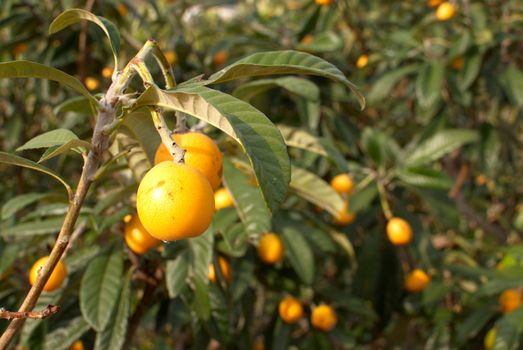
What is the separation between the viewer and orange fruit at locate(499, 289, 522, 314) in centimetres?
168

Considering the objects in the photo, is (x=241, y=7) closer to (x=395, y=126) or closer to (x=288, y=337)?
(x=395, y=126)

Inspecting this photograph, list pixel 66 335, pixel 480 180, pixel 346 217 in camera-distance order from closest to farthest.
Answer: pixel 66 335, pixel 346 217, pixel 480 180

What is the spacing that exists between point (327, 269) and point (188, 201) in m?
2.11

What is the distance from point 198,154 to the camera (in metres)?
0.63

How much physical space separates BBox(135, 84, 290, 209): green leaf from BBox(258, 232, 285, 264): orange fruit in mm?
816

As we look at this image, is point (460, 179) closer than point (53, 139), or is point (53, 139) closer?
point (53, 139)

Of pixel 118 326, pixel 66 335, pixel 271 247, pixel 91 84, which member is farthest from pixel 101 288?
pixel 91 84

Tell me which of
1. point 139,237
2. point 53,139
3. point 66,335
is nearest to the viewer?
point 53,139

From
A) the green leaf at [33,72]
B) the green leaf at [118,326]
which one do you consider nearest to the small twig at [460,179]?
the green leaf at [118,326]

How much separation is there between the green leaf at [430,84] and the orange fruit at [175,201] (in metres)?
1.62

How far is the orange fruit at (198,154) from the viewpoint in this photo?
62 cm

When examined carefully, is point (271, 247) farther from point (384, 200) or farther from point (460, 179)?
point (460, 179)

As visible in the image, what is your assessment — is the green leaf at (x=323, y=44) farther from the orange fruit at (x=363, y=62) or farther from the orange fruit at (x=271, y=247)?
the orange fruit at (x=271, y=247)

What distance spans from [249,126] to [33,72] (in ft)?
0.82
